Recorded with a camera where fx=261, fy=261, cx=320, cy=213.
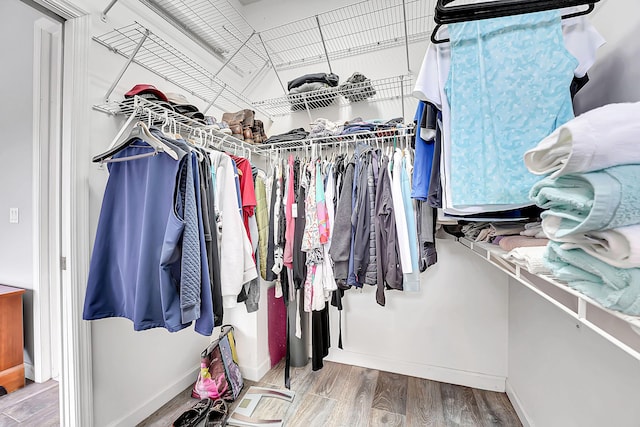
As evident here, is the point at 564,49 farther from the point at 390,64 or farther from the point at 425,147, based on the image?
the point at 390,64

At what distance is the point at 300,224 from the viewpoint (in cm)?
173

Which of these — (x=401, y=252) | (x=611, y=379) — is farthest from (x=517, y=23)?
(x=611, y=379)

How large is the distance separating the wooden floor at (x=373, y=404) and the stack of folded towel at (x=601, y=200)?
1590 mm

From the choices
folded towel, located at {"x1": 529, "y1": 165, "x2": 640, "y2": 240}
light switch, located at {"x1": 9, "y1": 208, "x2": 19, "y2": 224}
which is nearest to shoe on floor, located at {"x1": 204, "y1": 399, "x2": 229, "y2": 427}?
folded towel, located at {"x1": 529, "y1": 165, "x2": 640, "y2": 240}

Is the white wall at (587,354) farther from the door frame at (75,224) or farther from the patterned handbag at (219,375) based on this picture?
the door frame at (75,224)

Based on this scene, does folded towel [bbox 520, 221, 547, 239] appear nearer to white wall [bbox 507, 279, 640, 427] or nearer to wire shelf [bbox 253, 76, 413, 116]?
white wall [bbox 507, 279, 640, 427]

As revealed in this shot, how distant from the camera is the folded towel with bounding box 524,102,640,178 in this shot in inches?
14.8

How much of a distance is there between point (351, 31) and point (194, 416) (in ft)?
9.25

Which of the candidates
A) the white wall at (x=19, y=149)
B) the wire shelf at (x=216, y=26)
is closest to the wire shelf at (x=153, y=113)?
the wire shelf at (x=216, y=26)

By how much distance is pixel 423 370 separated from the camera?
1.97 m

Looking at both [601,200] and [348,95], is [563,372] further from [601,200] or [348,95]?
[348,95]

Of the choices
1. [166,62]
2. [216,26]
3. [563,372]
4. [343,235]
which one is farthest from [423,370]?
[216,26]

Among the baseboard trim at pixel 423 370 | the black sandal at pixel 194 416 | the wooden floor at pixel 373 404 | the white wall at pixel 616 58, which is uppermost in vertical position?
the white wall at pixel 616 58

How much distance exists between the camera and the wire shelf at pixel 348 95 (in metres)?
1.83
